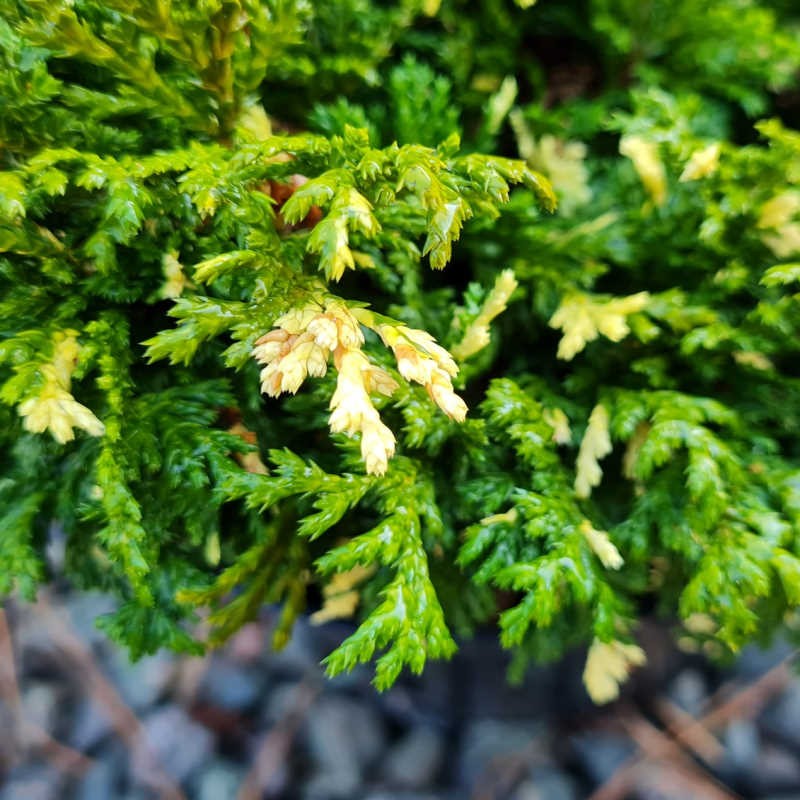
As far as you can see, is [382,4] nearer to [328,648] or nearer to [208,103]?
[208,103]

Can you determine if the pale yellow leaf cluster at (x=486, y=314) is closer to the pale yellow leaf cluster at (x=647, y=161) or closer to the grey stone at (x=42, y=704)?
the pale yellow leaf cluster at (x=647, y=161)

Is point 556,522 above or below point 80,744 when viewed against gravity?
above

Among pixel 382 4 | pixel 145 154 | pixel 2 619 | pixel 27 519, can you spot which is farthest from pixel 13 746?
pixel 382 4

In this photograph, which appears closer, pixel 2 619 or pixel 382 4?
pixel 382 4

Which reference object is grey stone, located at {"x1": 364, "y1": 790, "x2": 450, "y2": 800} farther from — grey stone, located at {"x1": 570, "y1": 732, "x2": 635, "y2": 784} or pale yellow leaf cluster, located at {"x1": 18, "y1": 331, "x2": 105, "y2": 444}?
pale yellow leaf cluster, located at {"x1": 18, "y1": 331, "x2": 105, "y2": 444}

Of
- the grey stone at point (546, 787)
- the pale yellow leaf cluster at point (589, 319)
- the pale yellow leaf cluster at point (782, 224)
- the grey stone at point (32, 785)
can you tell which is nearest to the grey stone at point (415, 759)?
the grey stone at point (546, 787)

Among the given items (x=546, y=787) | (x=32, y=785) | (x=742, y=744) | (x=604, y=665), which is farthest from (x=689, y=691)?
(x=32, y=785)
